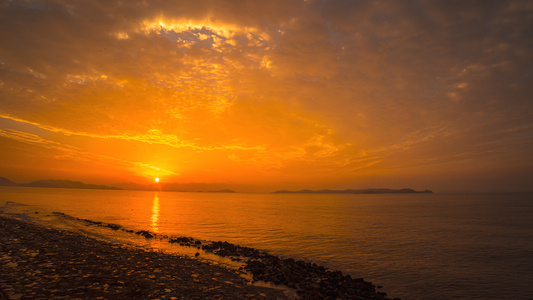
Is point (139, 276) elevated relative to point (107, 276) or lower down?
lower down

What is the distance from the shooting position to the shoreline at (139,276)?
41.3 feet

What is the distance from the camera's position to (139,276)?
15555 millimetres

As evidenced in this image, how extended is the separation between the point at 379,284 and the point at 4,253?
91.6ft

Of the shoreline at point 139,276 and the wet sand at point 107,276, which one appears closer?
the wet sand at point 107,276

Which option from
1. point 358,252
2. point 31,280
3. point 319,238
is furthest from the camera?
point 319,238

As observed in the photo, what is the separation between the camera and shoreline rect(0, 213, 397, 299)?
1259 cm

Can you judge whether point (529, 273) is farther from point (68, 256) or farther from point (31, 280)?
point (68, 256)

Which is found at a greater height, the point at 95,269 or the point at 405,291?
the point at 95,269

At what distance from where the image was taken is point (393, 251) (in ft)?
98.7

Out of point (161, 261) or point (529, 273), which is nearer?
point (161, 261)

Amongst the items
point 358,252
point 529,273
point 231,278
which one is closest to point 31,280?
point 231,278

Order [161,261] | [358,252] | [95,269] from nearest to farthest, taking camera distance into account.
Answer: [95,269]
[161,261]
[358,252]

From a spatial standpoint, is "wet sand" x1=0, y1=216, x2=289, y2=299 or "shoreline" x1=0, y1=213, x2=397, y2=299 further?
"shoreline" x1=0, y1=213, x2=397, y2=299

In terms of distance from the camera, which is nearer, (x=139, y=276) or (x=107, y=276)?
(x=107, y=276)
